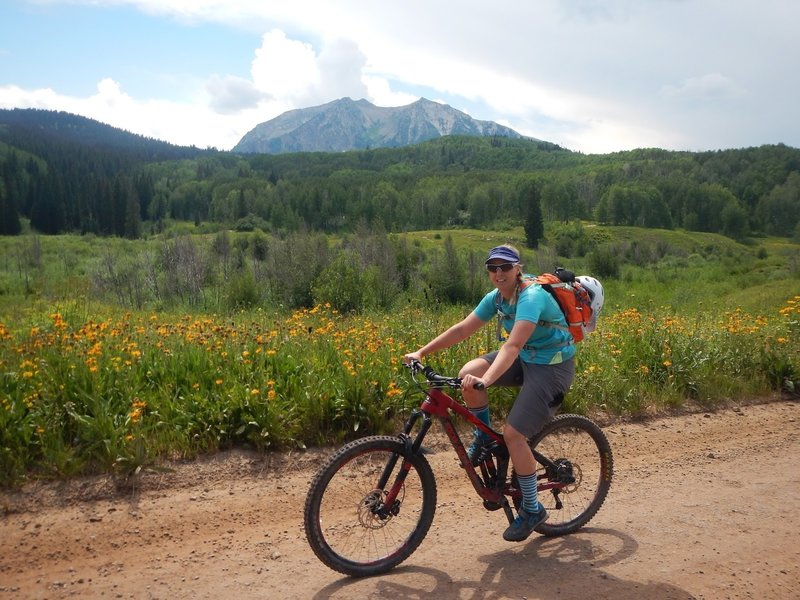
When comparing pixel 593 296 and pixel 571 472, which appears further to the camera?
pixel 571 472

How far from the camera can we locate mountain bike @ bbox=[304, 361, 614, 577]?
3.79 meters

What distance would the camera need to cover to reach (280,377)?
6164 mm

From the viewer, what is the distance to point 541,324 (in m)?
4.17

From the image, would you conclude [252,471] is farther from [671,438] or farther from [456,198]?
[456,198]

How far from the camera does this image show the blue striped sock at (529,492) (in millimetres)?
4230

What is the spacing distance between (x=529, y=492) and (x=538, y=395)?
2.34 ft

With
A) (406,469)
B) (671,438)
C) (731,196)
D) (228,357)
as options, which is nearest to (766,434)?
(671,438)

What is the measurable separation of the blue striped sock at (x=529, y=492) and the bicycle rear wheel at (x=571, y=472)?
24 centimetres

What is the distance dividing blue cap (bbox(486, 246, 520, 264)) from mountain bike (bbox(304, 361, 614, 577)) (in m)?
0.89

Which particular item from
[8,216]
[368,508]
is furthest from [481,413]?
[8,216]

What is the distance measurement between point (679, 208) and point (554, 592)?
14006cm

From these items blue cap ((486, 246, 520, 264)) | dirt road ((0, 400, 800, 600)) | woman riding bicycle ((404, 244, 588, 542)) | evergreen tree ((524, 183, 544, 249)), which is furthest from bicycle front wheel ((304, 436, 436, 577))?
evergreen tree ((524, 183, 544, 249))

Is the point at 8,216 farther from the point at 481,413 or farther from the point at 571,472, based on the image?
the point at 571,472

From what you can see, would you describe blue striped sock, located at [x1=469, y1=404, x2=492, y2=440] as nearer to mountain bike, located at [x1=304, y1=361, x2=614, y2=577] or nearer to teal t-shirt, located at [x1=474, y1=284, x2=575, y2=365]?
mountain bike, located at [x1=304, y1=361, x2=614, y2=577]
